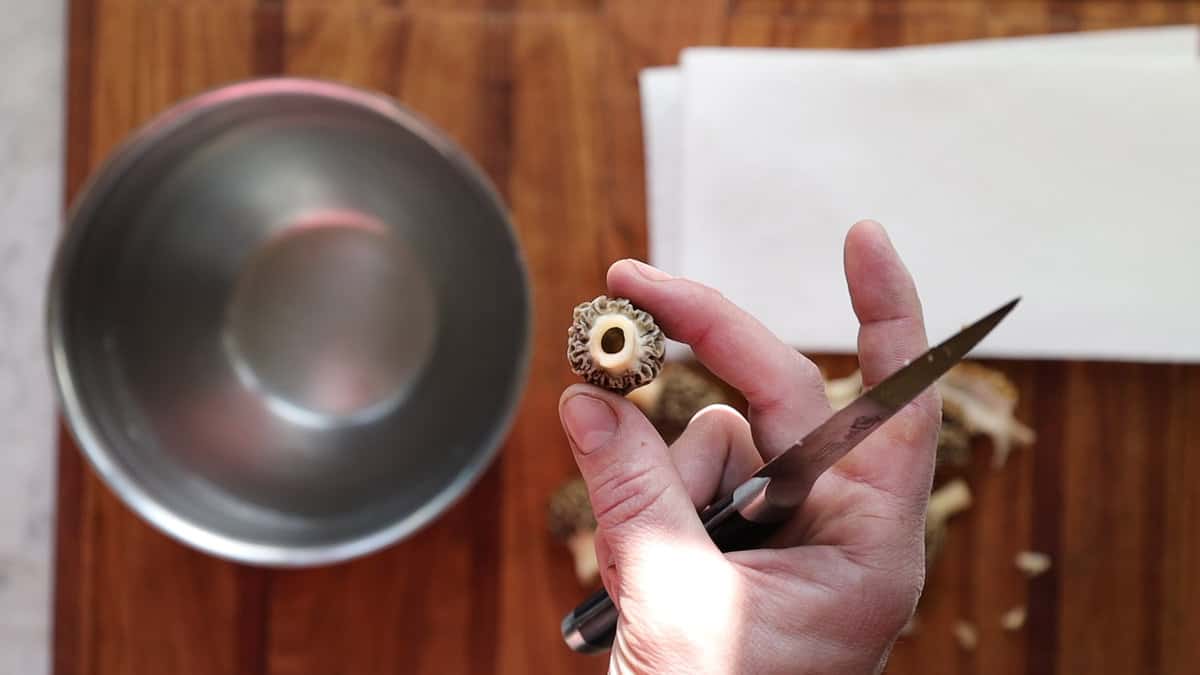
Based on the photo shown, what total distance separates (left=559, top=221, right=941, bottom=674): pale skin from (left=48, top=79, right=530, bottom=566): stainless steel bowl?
266mm

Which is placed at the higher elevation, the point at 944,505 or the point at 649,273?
the point at 649,273

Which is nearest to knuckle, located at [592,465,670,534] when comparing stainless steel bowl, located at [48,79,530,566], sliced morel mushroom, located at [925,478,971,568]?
stainless steel bowl, located at [48,79,530,566]

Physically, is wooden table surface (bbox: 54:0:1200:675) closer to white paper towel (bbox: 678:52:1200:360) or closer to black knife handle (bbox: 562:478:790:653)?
white paper towel (bbox: 678:52:1200:360)

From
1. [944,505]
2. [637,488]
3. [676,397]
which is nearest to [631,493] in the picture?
[637,488]

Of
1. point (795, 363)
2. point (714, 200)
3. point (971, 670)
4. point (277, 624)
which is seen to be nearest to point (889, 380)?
point (795, 363)

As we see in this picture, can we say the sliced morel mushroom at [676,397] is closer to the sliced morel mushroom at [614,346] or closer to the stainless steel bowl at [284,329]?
the stainless steel bowl at [284,329]

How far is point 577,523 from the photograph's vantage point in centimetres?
79

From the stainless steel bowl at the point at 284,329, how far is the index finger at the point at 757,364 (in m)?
0.26

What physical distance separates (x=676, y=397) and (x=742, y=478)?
0.21 meters

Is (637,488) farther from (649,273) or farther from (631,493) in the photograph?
(649,273)

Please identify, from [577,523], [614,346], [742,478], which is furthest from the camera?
[577,523]

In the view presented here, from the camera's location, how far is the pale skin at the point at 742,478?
488mm

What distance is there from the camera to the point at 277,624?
0.85m

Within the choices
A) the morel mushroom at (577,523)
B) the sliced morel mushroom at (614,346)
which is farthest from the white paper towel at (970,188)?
the sliced morel mushroom at (614,346)
